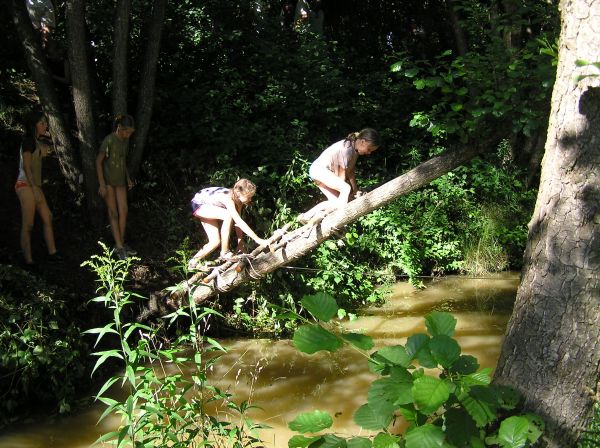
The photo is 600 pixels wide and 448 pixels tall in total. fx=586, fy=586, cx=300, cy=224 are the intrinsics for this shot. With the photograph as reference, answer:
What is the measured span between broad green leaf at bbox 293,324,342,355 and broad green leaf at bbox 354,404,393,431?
12.0 inches

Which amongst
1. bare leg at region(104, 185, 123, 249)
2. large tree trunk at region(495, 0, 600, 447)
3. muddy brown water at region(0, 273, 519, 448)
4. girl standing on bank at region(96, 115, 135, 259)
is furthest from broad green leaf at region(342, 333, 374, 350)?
bare leg at region(104, 185, 123, 249)

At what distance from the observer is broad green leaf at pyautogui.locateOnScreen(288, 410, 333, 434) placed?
6.39 feet

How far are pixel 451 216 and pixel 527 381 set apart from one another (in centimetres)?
695

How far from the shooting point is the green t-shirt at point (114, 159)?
6.45m

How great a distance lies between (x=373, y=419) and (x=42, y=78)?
6154mm

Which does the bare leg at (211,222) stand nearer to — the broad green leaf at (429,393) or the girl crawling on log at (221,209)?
the girl crawling on log at (221,209)

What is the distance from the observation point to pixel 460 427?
191cm

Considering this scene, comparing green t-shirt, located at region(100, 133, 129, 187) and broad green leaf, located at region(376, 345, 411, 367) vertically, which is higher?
green t-shirt, located at region(100, 133, 129, 187)

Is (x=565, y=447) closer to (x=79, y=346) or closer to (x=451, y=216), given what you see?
(x=79, y=346)

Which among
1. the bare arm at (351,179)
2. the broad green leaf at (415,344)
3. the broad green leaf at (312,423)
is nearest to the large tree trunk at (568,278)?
the broad green leaf at (415,344)

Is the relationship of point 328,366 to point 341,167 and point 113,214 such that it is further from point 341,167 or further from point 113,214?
point 113,214

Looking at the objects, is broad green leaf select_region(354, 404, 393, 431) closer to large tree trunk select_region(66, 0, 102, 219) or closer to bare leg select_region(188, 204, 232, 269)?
bare leg select_region(188, 204, 232, 269)

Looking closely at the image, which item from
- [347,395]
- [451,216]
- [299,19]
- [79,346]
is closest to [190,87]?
[299,19]

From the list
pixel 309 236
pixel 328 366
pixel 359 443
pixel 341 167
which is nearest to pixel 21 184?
pixel 309 236
